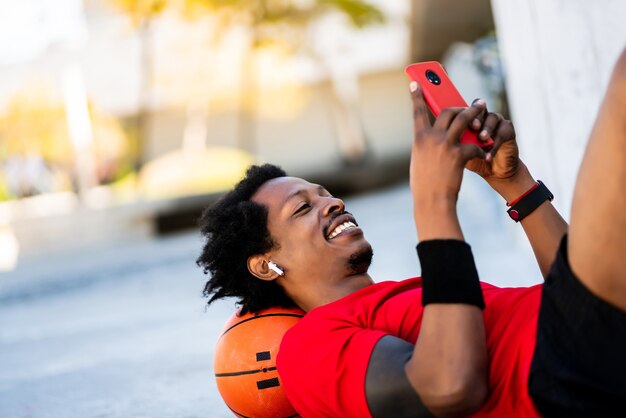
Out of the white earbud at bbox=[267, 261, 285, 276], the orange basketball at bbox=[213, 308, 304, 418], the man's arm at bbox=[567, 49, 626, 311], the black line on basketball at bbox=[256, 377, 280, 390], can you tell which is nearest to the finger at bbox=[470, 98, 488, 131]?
the man's arm at bbox=[567, 49, 626, 311]

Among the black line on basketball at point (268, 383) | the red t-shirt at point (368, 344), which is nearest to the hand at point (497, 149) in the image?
the red t-shirt at point (368, 344)

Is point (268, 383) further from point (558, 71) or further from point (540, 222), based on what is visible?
point (558, 71)

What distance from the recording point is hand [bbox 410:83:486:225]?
2189mm

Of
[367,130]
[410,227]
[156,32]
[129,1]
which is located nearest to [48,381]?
[410,227]

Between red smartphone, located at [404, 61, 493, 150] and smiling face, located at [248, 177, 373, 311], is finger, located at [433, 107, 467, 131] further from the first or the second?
smiling face, located at [248, 177, 373, 311]

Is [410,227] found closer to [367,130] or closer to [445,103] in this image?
[445,103]

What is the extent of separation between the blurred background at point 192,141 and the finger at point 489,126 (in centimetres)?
198

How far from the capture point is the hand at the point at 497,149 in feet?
7.61

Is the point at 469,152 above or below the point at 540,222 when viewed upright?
above

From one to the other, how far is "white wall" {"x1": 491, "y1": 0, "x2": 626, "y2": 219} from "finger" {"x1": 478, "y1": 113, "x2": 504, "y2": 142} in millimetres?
1928

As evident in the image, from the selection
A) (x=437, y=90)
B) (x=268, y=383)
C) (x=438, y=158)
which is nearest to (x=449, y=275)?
(x=438, y=158)

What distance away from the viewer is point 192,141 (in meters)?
29.7

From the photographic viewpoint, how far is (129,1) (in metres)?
24.0

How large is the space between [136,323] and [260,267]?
5.19 m
